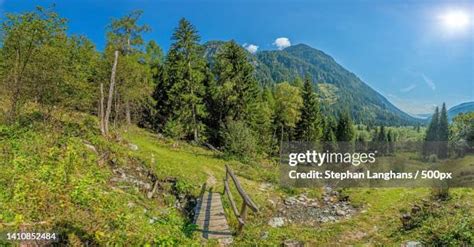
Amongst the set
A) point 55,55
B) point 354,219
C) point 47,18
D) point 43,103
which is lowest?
point 354,219

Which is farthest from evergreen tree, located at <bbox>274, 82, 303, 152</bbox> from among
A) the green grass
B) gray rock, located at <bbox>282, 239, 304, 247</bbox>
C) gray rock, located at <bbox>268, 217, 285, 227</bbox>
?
gray rock, located at <bbox>282, 239, 304, 247</bbox>

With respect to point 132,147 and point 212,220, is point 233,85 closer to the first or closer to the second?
point 132,147

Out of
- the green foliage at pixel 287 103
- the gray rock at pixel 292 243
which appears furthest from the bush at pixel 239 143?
the gray rock at pixel 292 243

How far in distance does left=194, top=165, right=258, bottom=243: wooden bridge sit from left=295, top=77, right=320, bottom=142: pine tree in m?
29.9

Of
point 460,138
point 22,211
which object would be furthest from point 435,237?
point 460,138

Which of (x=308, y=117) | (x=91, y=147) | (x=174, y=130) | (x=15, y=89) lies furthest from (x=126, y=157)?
(x=308, y=117)

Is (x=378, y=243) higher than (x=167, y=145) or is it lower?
lower

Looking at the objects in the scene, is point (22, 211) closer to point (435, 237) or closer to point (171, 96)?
point (435, 237)

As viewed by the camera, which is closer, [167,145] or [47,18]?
[47,18]

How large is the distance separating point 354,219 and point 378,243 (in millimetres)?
4170

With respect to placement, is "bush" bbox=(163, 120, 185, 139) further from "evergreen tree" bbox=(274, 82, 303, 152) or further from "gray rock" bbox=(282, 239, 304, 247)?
"gray rock" bbox=(282, 239, 304, 247)

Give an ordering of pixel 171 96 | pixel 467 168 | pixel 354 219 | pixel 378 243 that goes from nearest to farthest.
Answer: pixel 378 243 → pixel 354 219 → pixel 467 168 → pixel 171 96

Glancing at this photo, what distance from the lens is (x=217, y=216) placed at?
1193 centimetres

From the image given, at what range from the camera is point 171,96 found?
114 ft
